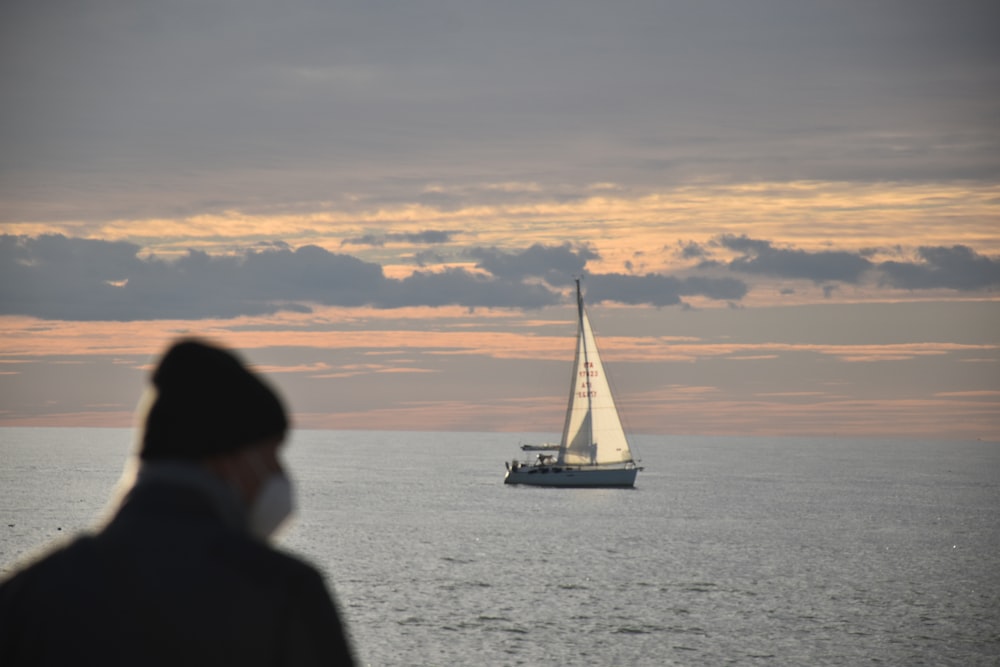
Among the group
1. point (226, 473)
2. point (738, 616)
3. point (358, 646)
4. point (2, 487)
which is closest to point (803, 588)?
point (738, 616)

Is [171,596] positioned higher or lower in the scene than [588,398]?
higher

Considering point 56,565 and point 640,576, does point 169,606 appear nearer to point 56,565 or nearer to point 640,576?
point 56,565

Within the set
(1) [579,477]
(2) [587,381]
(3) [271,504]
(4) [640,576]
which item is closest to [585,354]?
(2) [587,381]

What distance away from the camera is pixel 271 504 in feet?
10.3

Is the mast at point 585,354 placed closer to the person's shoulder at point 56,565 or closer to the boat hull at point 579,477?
the boat hull at point 579,477

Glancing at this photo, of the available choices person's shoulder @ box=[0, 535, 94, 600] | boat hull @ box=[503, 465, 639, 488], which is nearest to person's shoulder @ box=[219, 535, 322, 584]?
person's shoulder @ box=[0, 535, 94, 600]

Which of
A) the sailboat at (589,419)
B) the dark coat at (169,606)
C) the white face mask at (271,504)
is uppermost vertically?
the white face mask at (271,504)

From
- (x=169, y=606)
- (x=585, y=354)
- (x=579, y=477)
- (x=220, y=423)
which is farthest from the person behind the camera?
(x=579, y=477)

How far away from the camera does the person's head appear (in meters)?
3.09

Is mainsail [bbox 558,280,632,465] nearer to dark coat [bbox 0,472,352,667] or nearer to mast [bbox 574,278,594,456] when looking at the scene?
mast [bbox 574,278,594,456]

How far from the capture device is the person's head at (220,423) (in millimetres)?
3094

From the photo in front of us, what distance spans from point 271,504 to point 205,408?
28 centimetres

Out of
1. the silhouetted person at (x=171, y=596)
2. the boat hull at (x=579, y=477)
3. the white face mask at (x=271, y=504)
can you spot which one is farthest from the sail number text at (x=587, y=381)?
the silhouetted person at (x=171, y=596)

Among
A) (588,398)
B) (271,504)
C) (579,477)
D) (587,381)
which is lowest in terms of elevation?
(579,477)
